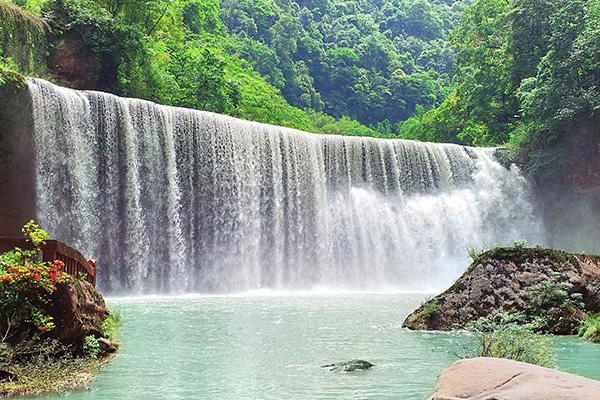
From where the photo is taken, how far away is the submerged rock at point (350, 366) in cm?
906

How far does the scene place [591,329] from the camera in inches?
479

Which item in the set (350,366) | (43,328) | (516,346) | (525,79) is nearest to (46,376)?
(43,328)

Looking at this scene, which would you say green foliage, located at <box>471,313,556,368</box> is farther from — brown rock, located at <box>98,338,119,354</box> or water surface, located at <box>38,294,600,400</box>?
brown rock, located at <box>98,338,119,354</box>

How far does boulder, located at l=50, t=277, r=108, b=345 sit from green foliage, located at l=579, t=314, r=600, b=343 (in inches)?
318

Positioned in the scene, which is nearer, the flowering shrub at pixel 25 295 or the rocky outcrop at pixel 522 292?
the flowering shrub at pixel 25 295

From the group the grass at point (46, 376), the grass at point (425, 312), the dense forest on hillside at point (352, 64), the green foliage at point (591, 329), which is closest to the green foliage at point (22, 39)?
the dense forest on hillside at point (352, 64)

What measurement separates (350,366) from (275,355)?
5.32 ft

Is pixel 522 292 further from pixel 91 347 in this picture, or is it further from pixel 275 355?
pixel 91 347

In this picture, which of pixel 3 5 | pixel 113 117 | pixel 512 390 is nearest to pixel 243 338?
pixel 512 390

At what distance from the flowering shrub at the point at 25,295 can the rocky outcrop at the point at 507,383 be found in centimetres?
541

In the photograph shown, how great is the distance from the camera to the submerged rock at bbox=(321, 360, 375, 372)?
906cm

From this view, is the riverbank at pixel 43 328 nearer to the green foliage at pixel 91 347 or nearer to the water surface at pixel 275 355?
the green foliage at pixel 91 347

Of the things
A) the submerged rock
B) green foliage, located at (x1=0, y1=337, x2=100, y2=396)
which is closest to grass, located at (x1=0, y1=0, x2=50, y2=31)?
green foliage, located at (x1=0, y1=337, x2=100, y2=396)

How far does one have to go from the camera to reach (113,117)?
25.1 meters
